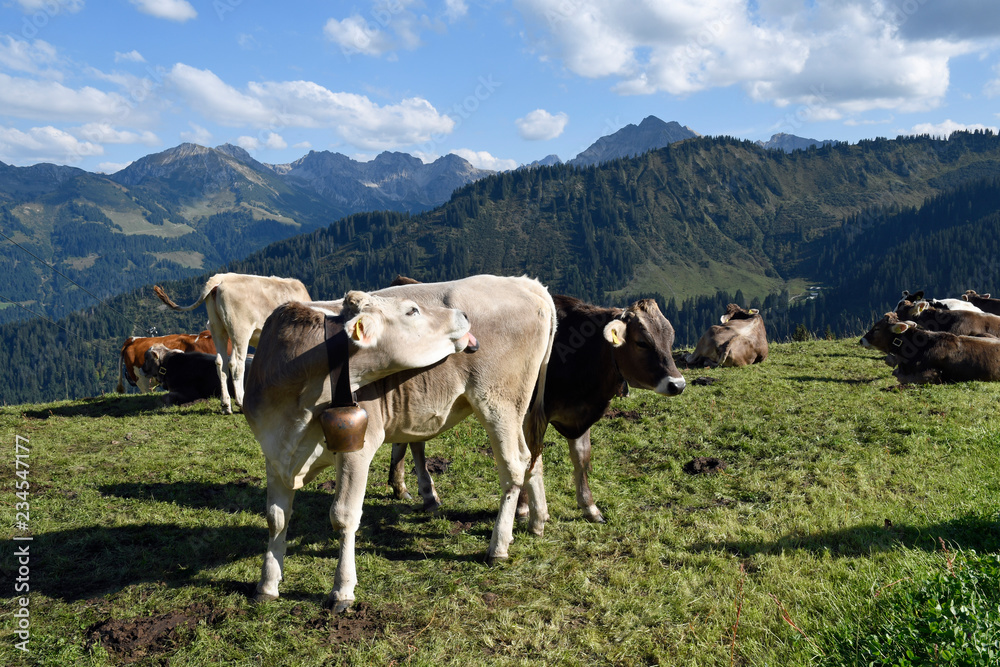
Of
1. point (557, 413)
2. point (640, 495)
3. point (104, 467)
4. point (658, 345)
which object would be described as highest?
point (658, 345)

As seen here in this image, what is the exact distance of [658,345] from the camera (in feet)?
25.2

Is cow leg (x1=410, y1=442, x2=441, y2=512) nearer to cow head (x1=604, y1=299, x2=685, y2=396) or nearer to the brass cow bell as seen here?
cow head (x1=604, y1=299, x2=685, y2=396)

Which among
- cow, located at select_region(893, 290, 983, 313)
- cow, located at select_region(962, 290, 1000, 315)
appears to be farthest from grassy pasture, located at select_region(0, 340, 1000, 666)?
cow, located at select_region(962, 290, 1000, 315)

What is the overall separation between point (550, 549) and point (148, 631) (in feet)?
13.7

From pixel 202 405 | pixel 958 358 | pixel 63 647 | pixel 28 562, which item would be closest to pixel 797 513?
pixel 63 647

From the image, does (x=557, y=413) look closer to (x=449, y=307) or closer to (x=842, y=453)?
(x=449, y=307)

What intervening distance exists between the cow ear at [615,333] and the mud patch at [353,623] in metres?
4.11

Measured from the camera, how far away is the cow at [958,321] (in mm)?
17031

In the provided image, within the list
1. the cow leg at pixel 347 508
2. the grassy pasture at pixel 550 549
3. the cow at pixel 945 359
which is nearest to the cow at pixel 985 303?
the cow at pixel 945 359

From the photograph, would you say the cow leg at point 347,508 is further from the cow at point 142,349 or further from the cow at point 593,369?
the cow at point 142,349

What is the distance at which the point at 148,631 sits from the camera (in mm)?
5191

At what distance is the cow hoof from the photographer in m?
5.53

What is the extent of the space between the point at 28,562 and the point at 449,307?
5.52m

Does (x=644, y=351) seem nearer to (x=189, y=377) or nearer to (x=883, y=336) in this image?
(x=189, y=377)
